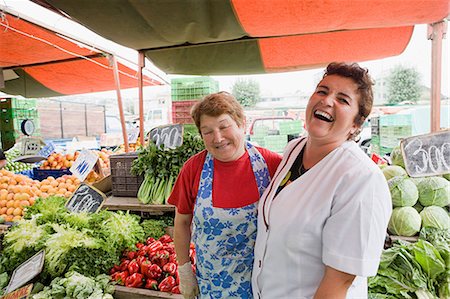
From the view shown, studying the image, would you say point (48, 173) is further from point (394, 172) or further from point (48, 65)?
point (394, 172)

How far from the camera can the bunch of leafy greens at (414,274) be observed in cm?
175

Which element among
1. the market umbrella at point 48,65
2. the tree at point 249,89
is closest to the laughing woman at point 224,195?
the market umbrella at point 48,65

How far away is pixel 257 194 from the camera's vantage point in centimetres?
143

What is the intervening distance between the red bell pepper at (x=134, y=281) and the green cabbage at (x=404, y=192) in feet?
6.85

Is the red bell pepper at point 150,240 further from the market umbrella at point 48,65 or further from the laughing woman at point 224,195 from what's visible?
the market umbrella at point 48,65

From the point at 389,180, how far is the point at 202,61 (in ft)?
8.23

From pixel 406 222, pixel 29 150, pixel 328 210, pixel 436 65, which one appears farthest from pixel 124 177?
pixel 29 150

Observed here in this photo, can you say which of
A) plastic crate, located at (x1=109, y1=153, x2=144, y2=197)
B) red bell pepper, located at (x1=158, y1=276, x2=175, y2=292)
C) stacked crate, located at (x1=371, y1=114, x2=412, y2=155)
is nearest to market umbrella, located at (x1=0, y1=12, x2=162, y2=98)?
plastic crate, located at (x1=109, y1=153, x2=144, y2=197)

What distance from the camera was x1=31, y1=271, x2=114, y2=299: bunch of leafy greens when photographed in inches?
76.0

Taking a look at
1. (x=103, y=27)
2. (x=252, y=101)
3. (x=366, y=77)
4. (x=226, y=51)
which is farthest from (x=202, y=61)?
(x=252, y=101)

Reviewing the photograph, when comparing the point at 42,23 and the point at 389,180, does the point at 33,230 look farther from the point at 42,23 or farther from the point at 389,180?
the point at 389,180

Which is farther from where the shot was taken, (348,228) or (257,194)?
(257,194)

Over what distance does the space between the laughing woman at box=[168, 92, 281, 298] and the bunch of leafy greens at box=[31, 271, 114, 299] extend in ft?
2.96

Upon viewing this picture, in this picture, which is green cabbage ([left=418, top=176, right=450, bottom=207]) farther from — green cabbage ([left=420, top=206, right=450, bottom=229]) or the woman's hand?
the woman's hand
